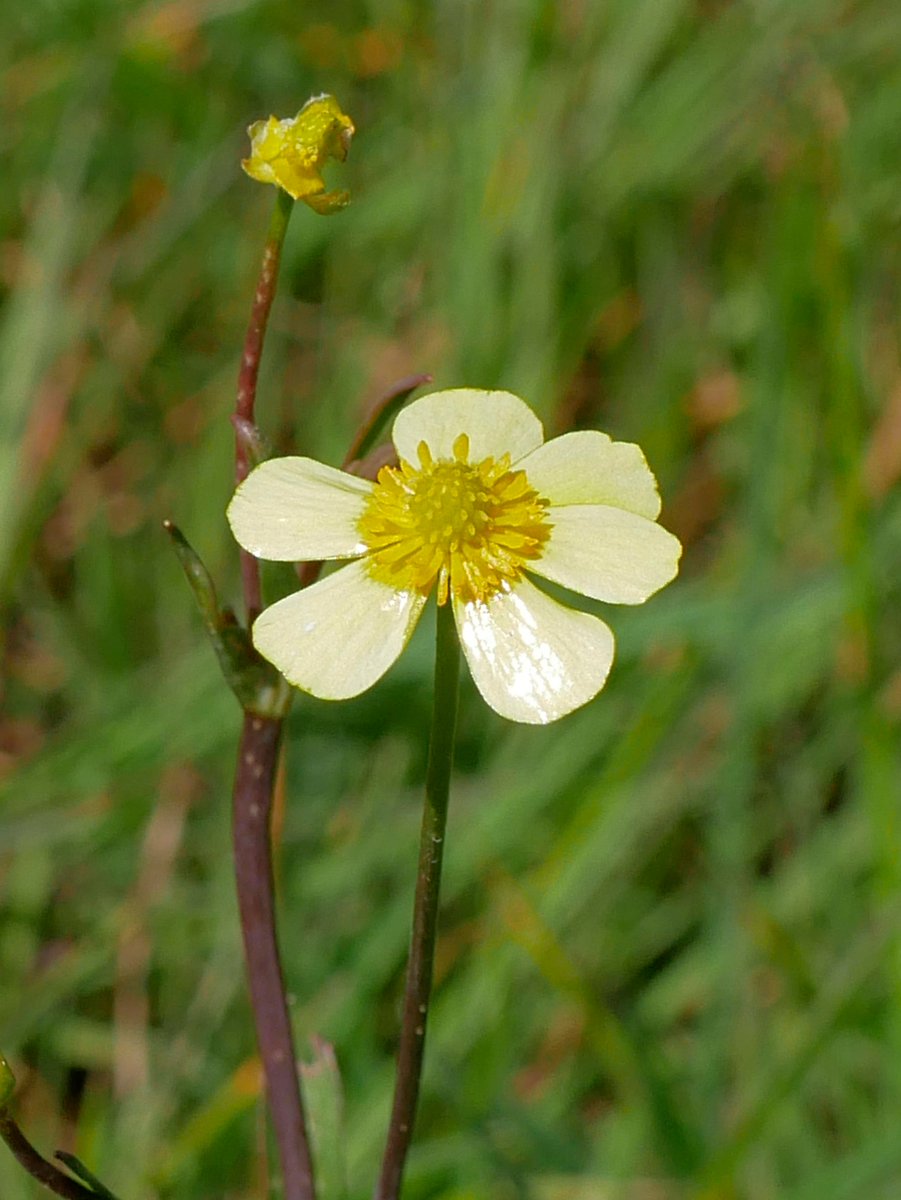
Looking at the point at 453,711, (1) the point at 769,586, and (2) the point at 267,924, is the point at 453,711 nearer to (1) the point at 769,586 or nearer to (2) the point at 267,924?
(2) the point at 267,924

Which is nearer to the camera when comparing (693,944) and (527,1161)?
(527,1161)

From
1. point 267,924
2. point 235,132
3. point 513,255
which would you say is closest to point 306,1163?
point 267,924

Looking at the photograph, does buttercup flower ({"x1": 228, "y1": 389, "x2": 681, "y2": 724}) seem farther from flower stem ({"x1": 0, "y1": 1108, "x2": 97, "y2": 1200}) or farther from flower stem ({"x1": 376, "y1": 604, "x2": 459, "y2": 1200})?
flower stem ({"x1": 0, "y1": 1108, "x2": 97, "y2": 1200})

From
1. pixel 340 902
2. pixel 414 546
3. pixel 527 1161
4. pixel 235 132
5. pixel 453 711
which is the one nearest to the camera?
pixel 453 711

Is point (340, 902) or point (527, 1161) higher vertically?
point (340, 902)

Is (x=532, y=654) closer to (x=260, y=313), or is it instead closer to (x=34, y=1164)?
(x=260, y=313)

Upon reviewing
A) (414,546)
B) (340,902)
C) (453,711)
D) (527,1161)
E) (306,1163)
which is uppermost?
(414,546)
